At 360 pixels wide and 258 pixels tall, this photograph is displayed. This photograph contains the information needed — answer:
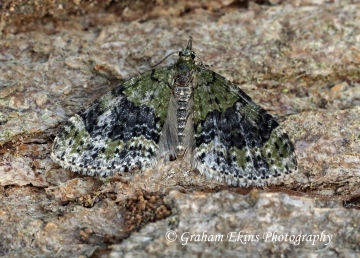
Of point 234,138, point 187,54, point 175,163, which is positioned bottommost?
point 175,163

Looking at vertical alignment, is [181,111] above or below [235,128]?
above

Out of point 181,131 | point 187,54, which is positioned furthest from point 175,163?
point 187,54

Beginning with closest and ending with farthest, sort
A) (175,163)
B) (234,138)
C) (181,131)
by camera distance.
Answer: (175,163), (234,138), (181,131)

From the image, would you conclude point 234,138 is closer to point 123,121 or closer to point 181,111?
point 181,111

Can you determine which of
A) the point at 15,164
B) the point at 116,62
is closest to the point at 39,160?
the point at 15,164

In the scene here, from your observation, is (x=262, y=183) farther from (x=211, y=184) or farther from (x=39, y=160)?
(x=39, y=160)

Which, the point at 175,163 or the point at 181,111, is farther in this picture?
the point at 181,111

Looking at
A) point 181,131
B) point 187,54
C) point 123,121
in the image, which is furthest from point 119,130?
point 187,54

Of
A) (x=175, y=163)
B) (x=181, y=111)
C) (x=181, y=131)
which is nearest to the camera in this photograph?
(x=175, y=163)

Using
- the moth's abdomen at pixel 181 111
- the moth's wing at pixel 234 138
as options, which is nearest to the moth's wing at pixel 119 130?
the moth's abdomen at pixel 181 111
